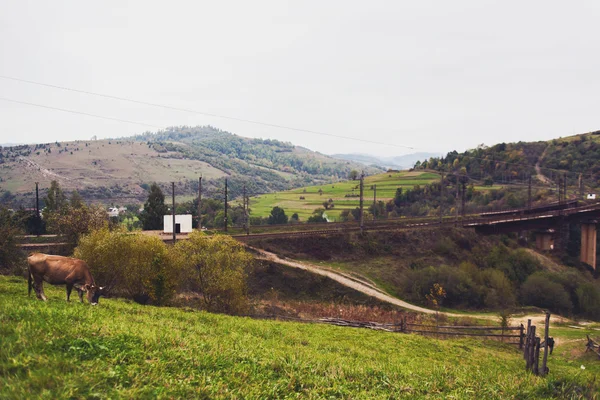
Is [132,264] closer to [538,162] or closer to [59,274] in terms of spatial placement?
[59,274]

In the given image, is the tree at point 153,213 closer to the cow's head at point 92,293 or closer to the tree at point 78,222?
the tree at point 78,222

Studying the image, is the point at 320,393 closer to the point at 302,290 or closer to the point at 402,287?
the point at 302,290

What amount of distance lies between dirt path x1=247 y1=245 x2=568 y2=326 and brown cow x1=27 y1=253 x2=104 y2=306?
3727cm

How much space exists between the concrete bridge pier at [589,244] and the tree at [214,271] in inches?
3130

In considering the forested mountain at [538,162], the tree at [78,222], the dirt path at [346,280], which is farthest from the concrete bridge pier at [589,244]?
the tree at [78,222]

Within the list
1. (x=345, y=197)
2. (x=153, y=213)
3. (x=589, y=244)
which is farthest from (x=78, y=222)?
(x=345, y=197)

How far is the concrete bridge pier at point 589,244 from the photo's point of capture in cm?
8112

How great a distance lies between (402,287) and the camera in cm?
5825

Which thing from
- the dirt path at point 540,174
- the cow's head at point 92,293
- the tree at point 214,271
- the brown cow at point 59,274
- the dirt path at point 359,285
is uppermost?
the dirt path at point 540,174

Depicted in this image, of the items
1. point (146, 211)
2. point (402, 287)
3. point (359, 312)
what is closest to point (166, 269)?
point (359, 312)

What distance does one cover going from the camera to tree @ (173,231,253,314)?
1384 inches

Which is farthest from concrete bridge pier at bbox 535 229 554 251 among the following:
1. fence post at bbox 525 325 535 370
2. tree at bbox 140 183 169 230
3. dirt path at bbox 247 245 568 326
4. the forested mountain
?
tree at bbox 140 183 169 230

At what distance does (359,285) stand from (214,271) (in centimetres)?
2526

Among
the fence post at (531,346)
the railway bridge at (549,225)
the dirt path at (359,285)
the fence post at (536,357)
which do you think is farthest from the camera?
the railway bridge at (549,225)
